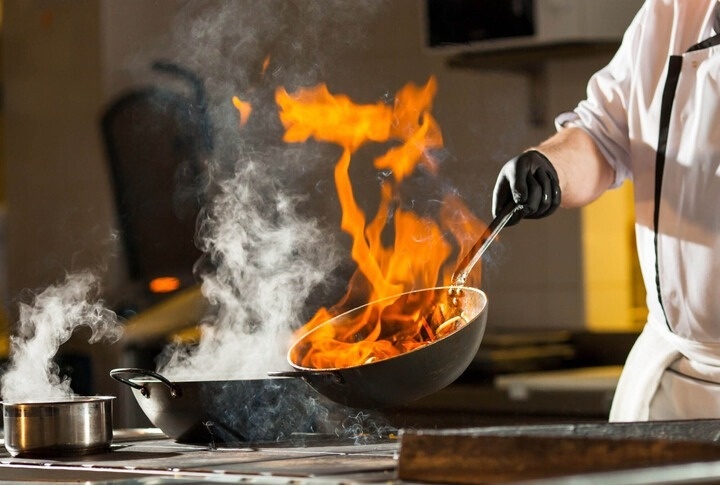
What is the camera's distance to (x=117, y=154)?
316 centimetres

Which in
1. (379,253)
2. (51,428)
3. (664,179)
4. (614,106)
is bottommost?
(51,428)

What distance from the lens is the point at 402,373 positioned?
46.6 inches

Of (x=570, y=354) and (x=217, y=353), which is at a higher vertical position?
(x=217, y=353)

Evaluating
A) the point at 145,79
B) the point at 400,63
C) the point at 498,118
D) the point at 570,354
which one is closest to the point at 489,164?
the point at 498,118

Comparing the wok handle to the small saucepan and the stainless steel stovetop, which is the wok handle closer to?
the stainless steel stovetop

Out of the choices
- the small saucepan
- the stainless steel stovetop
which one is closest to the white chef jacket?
the stainless steel stovetop

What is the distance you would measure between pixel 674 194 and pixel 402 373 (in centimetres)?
57

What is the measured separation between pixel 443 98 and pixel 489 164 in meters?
0.25

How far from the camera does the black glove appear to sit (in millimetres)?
1429

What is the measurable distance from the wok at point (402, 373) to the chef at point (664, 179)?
28 cm

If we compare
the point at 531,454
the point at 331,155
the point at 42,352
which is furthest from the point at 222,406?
the point at 331,155

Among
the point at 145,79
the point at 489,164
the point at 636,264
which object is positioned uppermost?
the point at 145,79

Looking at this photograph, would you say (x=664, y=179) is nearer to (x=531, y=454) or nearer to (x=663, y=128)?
(x=663, y=128)

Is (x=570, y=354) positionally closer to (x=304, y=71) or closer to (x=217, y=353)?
(x=304, y=71)
